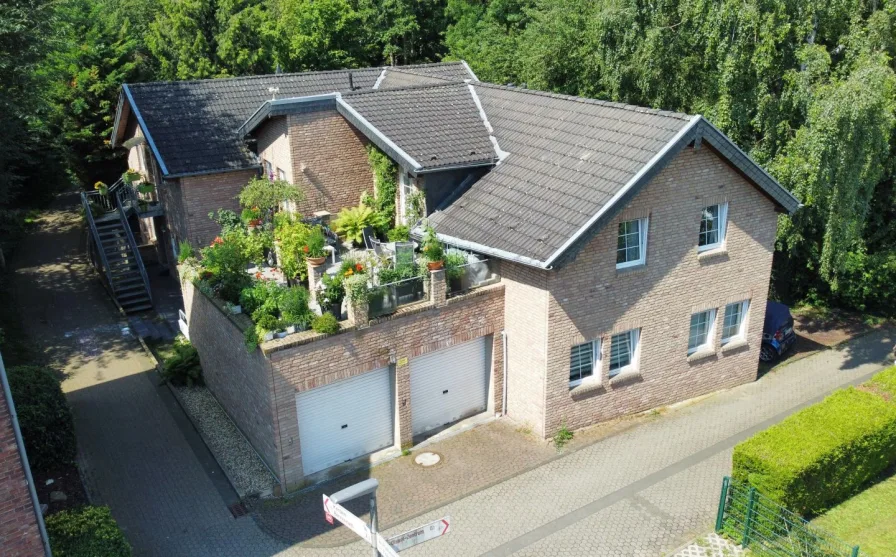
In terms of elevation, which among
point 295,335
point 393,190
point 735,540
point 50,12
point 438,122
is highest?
point 50,12

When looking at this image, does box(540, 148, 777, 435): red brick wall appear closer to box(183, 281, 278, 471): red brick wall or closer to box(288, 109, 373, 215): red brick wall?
box(183, 281, 278, 471): red brick wall

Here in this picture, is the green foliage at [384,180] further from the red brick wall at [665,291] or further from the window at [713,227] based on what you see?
the window at [713,227]

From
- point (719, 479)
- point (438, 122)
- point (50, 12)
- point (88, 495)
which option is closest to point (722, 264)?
point (719, 479)

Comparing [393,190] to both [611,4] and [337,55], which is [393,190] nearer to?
[611,4]

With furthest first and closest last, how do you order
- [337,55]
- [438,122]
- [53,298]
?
[337,55] < [53,298] < [438,122]

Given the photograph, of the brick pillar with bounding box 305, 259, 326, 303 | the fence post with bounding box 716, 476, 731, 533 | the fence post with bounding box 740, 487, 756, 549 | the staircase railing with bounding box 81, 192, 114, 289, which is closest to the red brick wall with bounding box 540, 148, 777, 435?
the fence post with bounding box 716, 476, 731, 533

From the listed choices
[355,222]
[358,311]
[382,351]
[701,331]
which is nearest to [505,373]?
[382,351]

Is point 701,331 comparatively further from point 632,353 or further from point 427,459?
point 427,459

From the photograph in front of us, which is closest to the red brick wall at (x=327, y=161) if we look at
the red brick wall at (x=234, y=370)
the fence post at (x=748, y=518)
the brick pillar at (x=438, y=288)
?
the red brick wall at (x=234, y=370)
